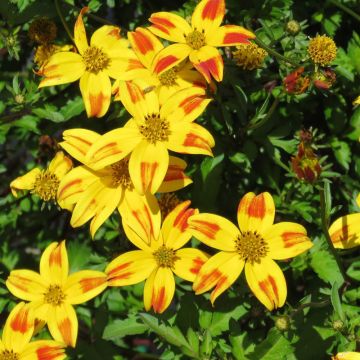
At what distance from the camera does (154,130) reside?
1664 millimetres

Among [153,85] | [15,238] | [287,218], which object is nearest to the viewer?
[153,85]

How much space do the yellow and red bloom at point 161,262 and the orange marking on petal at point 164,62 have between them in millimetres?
361

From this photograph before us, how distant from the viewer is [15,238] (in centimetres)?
286

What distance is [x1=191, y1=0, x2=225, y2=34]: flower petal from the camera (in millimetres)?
1743

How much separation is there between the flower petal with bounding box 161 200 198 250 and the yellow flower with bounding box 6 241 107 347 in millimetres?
207

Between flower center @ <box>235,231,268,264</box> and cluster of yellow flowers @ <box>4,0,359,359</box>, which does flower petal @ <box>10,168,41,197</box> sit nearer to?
cluster of yellow flowers @ <box>4,0,359,359</box>

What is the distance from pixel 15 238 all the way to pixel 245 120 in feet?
4.58

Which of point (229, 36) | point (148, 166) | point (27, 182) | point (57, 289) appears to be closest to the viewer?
point (148, 166)

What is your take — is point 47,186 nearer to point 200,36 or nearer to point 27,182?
point 27,182

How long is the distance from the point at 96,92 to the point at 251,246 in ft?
2.06

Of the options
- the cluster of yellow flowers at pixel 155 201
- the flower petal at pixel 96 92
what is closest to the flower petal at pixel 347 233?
the cluster of yellow flowers at pixel 155 201

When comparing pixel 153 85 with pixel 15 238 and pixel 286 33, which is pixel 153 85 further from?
pixel 15 238

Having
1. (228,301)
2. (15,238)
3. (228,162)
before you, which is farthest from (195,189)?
(15,238)

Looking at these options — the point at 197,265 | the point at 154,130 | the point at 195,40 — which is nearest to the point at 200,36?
the point at 195,40
